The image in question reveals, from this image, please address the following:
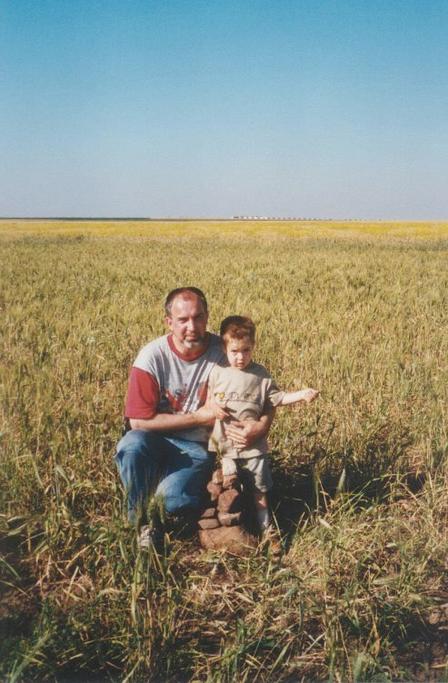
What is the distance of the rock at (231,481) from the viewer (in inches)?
93.0

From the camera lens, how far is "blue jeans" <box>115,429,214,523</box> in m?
2.37

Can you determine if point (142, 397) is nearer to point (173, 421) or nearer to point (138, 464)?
point (173, 421)

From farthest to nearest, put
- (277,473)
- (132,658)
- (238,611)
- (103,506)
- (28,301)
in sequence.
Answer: (28,301)
(277,473)
(103,506)
(238,611)
(132,658)

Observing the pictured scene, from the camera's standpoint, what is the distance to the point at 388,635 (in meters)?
1.78

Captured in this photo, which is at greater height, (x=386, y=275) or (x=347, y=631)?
(x=386, y=275)

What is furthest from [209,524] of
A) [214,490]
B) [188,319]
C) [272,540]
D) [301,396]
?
[188,319]

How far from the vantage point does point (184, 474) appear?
8.27 feet

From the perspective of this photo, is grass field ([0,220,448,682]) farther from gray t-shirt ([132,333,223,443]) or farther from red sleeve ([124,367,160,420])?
gray t-shirt ([132,333,223,443])

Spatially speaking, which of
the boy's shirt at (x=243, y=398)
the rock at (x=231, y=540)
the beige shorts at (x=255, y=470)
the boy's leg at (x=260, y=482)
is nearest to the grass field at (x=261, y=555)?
the rock at (x=231, y=540)

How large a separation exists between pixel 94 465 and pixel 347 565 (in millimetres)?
1310

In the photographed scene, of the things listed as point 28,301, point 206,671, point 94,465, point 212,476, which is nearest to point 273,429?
point 212,476

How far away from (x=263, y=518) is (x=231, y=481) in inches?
10.1

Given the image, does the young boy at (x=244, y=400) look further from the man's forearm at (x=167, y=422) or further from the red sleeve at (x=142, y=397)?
the red sleeve at (x=142, y=397)

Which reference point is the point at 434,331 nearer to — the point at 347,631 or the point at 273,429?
the point at 273,429
